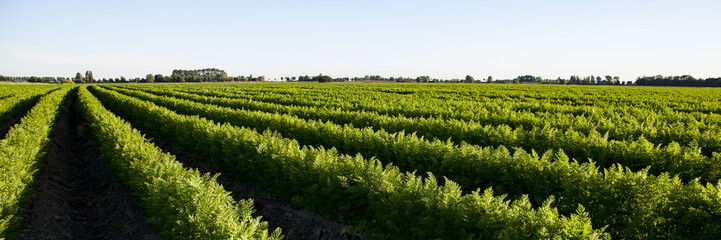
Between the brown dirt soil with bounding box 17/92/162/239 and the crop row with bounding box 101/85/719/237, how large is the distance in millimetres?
5365

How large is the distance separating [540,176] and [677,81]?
12219 cm

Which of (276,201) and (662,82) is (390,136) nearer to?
(276,201)

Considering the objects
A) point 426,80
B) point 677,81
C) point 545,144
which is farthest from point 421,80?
point 545,144

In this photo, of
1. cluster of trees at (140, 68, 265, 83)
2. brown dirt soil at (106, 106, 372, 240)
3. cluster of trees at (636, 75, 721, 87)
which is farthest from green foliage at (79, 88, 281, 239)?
cluster of trees at (140, 68, 265, 83)

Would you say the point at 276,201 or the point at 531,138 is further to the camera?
the point at 531,138

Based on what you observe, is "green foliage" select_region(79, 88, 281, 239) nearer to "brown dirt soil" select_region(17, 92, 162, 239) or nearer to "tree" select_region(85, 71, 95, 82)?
"brown dirt soil" select_region(17, 92, 162, 239)

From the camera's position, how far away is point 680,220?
15.0ft

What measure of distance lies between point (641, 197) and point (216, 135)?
10.0m

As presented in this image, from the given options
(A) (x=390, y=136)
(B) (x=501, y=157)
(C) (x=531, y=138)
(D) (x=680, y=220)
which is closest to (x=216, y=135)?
(A) (x=390, y=136)

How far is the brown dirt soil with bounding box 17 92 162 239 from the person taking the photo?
661cm

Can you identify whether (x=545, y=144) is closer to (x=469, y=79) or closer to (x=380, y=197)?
(x=380, y=197)

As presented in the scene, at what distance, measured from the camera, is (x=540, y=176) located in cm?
627

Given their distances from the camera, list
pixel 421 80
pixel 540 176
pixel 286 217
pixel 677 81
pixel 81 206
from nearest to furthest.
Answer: pixel 540 176 → pixel 286 217 → pixel 81 206 → pixel 677 81 → pixel 421 80

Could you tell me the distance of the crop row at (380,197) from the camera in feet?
13.8
